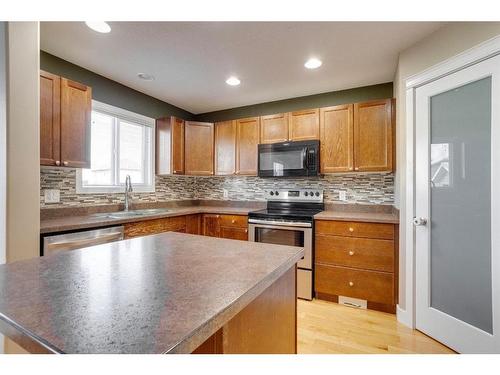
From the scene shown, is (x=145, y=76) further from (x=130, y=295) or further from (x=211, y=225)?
(x=130, y=295)

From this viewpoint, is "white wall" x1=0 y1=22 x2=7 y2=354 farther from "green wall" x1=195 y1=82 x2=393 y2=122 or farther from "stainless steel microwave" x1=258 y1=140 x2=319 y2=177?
"green wall" x1=195 y1=82 x2=393 y2=122

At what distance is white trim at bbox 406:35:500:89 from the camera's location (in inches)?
62.5

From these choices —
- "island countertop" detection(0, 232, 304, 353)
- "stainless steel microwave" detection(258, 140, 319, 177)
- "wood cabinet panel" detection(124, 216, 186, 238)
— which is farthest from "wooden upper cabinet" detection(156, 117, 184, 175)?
"island countertop" detection(0, 232, 304, 353)

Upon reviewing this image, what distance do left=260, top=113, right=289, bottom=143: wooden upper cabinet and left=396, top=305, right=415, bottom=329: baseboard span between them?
2.15 metres

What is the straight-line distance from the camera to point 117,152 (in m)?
3.05

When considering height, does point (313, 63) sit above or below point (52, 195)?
above

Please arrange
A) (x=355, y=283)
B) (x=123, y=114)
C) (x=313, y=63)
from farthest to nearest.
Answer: (x=123, y=114) → (x=355, y=283) → (x=313, y=63)

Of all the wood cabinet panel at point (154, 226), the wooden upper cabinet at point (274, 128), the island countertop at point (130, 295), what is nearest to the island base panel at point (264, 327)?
the island countertop at point (130, 295)

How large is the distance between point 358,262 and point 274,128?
1869mm

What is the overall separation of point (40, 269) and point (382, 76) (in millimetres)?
3232

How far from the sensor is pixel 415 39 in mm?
2064

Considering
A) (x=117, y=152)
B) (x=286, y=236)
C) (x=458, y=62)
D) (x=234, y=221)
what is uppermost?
(x=458, y=62)

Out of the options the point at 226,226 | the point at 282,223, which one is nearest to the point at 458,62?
the point at 282,223
